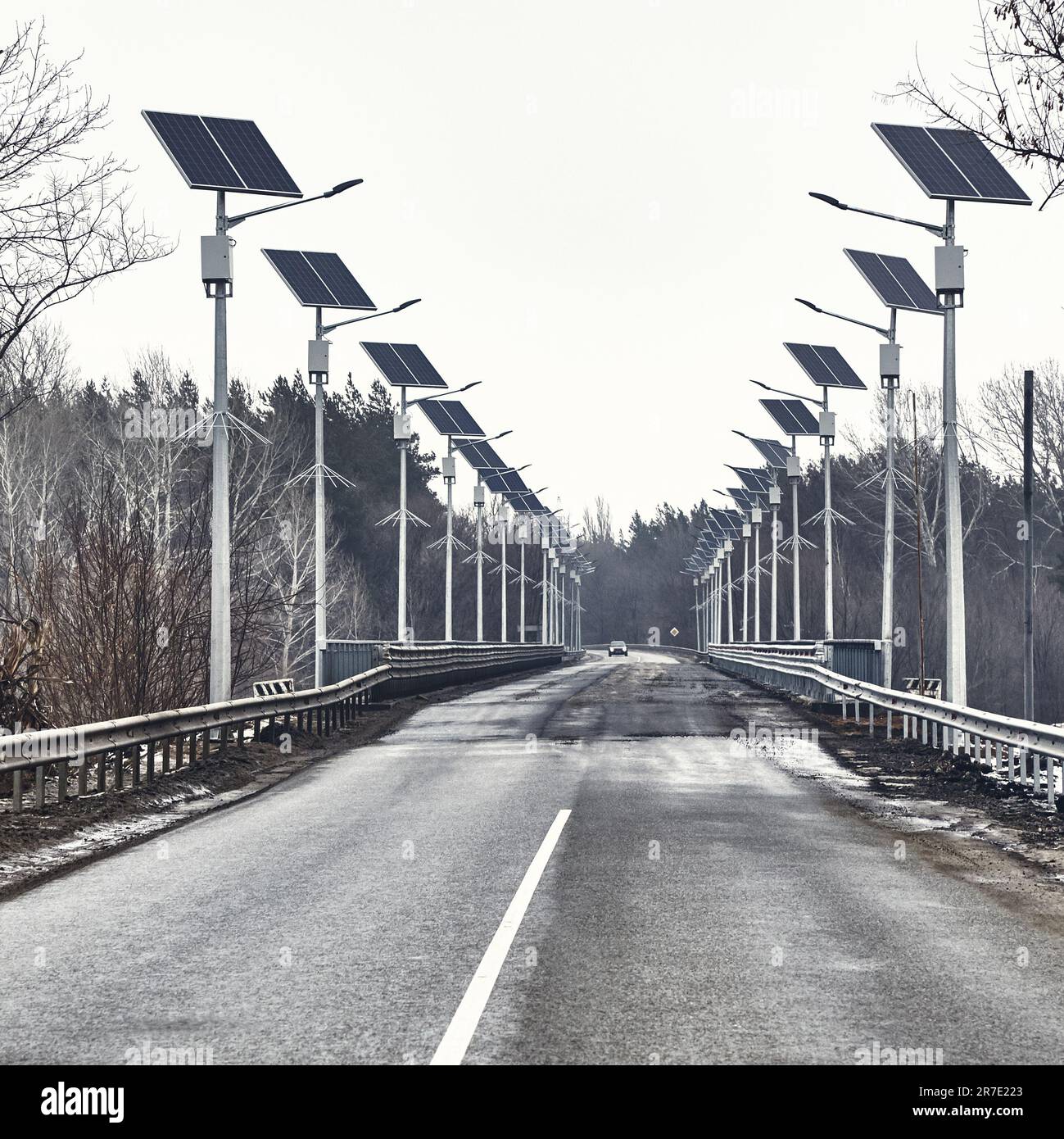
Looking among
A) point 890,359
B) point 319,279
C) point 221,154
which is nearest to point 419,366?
point 319,279

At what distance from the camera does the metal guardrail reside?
521 inches

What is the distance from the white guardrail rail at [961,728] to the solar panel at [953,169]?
7594mm

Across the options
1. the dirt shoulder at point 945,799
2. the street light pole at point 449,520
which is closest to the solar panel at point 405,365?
the street light pole at point 449,520

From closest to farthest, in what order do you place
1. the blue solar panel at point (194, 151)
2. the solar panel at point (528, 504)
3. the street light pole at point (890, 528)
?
the blue solar panel at point (194, 151) → the street light pole at point (890, 528) → the solar panel at point (528, 504)

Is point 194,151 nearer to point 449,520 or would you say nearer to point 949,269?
point 949,269

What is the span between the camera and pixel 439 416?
58562 mm

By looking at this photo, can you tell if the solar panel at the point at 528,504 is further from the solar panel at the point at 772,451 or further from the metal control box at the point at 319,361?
the metal control box at the point at 319,361

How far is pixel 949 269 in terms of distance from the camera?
869 inches

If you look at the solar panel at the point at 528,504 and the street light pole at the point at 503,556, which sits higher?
the solar panel at the point at 528,504

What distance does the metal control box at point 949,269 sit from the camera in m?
22.0

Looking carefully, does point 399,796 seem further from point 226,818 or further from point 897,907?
point 897,907

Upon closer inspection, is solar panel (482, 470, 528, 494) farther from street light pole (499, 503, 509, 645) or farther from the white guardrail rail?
the white guardrail rail

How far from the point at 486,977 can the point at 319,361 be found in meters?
24.0

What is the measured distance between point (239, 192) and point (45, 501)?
40591 mm
